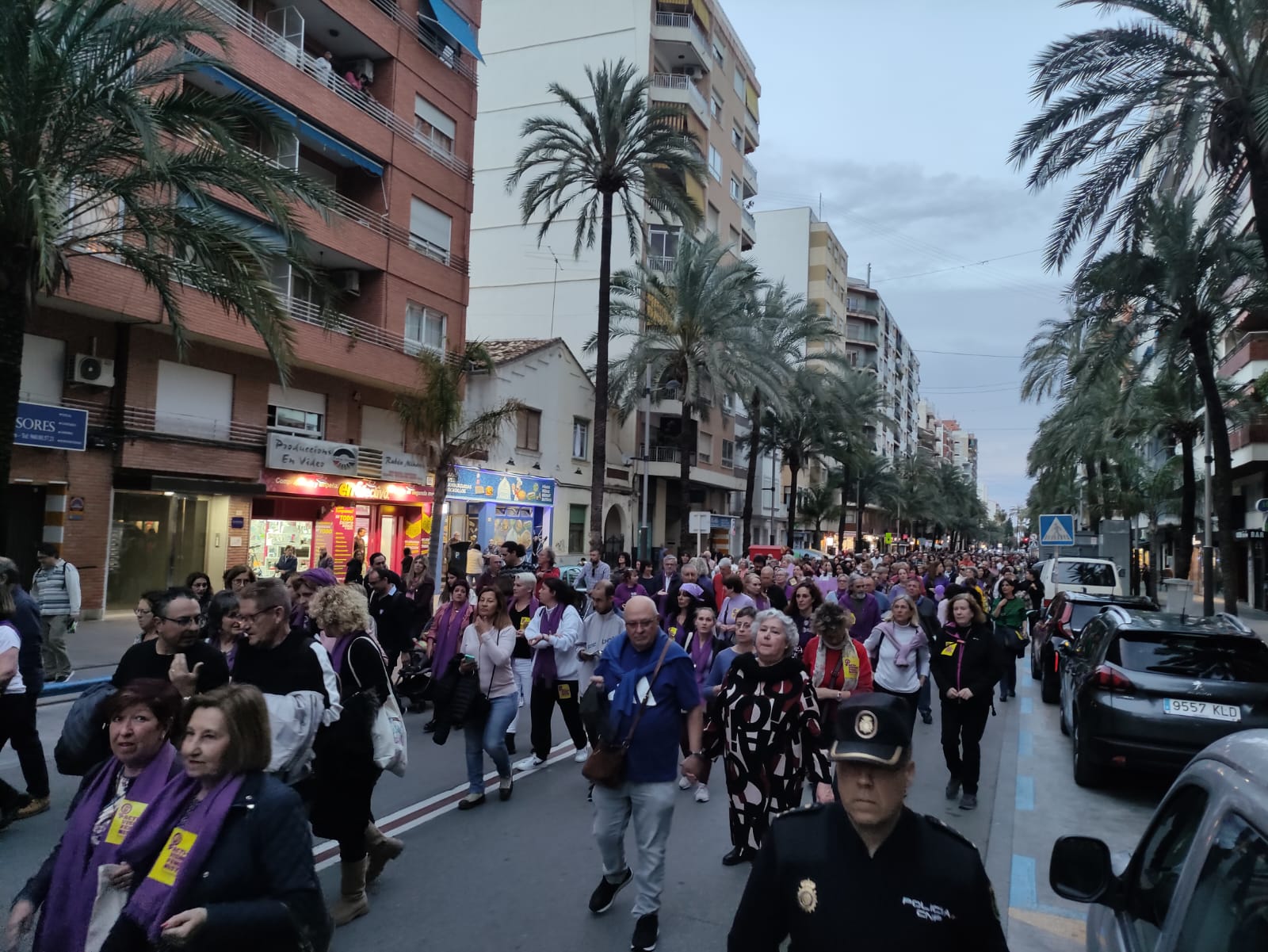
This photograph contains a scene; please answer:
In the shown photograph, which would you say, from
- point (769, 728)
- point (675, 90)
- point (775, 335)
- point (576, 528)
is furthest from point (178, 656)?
point (675, 90)

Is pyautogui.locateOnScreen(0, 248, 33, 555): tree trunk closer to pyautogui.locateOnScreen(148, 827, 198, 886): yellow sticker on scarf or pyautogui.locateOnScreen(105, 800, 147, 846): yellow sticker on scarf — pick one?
pyautogui.locateOnScreen(105, 800, 147, 846): yellow sticker on scarf

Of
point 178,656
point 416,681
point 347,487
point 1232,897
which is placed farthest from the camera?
point 347,487

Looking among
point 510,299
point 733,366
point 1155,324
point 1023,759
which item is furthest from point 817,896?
point 510,299

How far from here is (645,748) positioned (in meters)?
4.78

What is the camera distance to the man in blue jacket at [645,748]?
4.65 m

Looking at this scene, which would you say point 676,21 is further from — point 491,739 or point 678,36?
point 491,739

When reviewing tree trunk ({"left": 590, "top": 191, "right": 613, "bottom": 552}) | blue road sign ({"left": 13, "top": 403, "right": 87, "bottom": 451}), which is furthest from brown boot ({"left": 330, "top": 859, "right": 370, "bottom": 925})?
tree trunk ({"left": 590, "top": 191, "right": 613, "bottom": 552})

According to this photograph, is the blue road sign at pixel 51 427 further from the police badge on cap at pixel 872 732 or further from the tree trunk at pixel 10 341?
the police badge on cap at pixel 872 732

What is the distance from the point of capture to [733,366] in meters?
29.3

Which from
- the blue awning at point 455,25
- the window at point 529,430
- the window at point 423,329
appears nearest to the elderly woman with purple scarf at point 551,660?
the window at point 423,329

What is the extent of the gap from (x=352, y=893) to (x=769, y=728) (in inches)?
94.1

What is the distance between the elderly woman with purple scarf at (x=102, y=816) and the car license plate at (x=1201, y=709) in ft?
23.3

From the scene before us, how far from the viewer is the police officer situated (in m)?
1.93

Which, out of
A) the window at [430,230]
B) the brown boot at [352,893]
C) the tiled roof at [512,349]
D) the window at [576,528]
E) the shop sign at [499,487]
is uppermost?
the window at [430,230]
